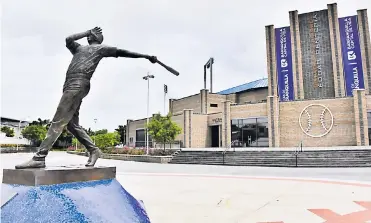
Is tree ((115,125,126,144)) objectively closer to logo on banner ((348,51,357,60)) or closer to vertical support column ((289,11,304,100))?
vertical support column ((289,11,304,100))

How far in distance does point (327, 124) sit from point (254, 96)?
19.1 metres

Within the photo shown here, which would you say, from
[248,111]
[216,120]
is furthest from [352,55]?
[216,120]

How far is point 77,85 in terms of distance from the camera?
4.84m

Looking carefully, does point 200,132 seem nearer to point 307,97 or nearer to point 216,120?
point 216,120

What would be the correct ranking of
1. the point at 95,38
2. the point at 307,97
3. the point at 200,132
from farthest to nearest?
the point at 200,132, the point at 307,97, the point at 95,38

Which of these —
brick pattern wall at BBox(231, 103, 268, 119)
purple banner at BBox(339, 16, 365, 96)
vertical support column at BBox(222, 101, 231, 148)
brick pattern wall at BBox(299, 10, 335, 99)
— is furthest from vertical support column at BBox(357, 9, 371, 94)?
vertical support column at BBox(222, 101, 231, 148)

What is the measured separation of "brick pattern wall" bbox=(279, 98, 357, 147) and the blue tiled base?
31582mm

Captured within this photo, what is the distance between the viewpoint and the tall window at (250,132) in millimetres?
36375

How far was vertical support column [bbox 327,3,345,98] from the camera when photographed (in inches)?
1517

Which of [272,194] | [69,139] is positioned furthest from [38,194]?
[69,139]

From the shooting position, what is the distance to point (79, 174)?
4508 millimetres

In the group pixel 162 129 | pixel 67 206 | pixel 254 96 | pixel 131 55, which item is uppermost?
pixel 254 96

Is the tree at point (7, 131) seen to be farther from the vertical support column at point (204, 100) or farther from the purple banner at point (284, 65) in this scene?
the purple banner at point (284, 65)

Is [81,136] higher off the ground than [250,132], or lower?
lower
